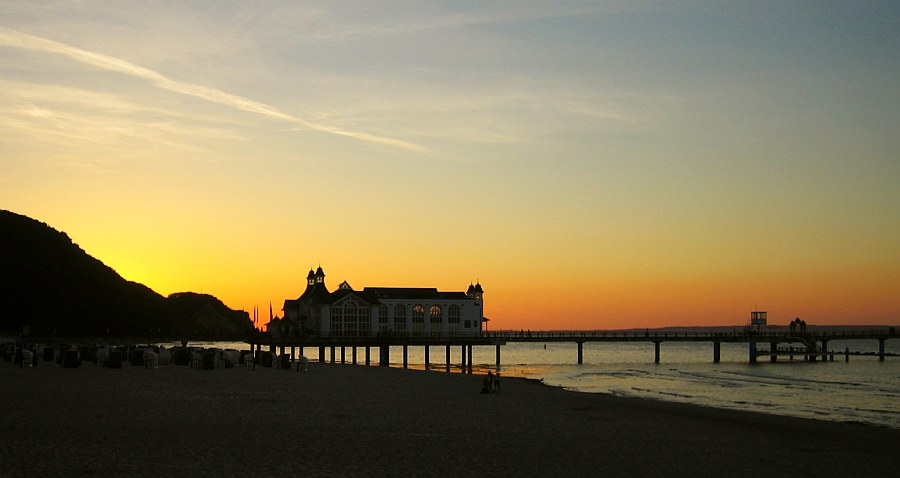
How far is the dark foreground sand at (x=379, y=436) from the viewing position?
17969 millimetres

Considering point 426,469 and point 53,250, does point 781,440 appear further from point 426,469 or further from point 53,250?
point 53,250

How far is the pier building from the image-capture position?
3435 inches

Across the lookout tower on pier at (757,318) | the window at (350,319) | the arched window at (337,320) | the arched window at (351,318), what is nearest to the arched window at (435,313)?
the window at (350,319)

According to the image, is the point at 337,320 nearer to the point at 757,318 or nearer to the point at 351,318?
the point at 351,318

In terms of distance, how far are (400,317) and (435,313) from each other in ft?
12.3

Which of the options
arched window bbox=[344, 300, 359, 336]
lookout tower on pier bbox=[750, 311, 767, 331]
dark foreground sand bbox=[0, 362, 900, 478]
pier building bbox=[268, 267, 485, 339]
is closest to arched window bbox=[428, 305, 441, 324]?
pier building bbox=[268, 267, 485, 339]

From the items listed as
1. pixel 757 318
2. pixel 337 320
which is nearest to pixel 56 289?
pixel 337 320

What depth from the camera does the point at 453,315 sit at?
91.8 m

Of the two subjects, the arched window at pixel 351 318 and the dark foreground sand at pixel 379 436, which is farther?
the arched window at pixel 351 318

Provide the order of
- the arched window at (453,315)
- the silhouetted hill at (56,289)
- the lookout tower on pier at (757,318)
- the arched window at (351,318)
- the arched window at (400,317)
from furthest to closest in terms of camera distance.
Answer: the silhouetted hill at (56,289), the lookout tower on pier at (757,318), the arched window at (453,315), the arched window at (400,317), the arched window at (351,318)

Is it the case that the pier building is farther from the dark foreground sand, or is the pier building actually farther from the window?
the dark foreground sand

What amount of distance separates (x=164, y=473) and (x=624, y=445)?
38.2 feet

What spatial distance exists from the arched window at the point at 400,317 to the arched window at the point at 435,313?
9.18 ft

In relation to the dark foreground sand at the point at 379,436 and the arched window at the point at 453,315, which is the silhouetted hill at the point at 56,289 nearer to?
the arched window at the point at 453,315
